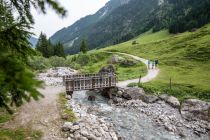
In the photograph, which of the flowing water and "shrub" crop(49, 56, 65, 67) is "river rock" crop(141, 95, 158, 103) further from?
"shrub" crop(49, 56, 65, 67)

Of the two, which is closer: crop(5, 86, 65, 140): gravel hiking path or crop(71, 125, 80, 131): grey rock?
crop(5, 86, 65, 140): gravel hiking path

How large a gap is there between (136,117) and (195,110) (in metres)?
6.92

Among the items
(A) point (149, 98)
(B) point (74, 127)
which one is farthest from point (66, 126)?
(A) point (149, 98)

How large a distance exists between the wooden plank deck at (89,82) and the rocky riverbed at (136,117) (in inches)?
55.9

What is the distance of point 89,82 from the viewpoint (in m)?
29.3

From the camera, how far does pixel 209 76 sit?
41.0 metres

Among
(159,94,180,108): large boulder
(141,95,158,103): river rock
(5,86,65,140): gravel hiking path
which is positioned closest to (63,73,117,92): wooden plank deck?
(141,95,158,103): river rock

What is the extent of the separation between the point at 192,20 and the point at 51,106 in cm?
9966

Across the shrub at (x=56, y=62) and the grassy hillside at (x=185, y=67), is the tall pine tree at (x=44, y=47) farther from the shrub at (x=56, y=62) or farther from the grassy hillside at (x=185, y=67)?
the grassy hillside at (x=185, y=67)

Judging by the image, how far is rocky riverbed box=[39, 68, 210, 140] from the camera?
18.7 meters

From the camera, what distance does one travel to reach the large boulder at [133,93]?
99.9ft

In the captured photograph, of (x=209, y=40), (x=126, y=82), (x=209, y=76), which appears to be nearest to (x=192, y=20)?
(x=209, y=40)

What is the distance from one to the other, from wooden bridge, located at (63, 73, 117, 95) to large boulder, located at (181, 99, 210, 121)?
8.75 metres

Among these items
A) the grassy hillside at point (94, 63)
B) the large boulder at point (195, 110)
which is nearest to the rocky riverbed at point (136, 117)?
the large boulder at point (195, 110)
